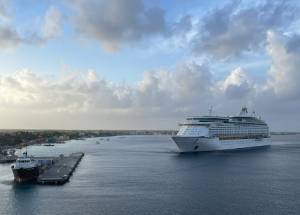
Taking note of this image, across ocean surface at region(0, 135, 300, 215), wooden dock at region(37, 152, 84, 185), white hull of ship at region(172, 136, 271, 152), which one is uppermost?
white hull of ship at region(172, 136, 271, 152)

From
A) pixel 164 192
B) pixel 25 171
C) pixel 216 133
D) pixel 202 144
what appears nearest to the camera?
pixel 164 192

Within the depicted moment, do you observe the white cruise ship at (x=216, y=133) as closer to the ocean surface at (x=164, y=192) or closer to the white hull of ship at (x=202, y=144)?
the white hull of ship at (x=202, y=144)

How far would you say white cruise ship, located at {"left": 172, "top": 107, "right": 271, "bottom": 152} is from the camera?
107 m

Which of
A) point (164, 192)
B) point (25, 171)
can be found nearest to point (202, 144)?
point (25, 171)

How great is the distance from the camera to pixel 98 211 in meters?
43.8

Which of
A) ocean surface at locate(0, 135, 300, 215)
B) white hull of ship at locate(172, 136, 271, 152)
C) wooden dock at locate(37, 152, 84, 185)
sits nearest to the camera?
ocean surface at locate(0, 135, 300, 215)

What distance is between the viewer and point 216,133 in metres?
113

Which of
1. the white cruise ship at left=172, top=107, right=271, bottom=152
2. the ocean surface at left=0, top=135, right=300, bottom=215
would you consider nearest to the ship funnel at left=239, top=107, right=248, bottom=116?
the white cruise ship at left=172, top=107, right=271, bottom=152

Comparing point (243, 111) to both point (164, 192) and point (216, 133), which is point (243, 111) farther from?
point (164, 192)

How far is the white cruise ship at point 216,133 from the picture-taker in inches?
4198

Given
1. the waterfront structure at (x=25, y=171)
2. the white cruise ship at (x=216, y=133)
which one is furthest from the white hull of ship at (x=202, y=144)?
the waterfront structure at (x=25, y=171)

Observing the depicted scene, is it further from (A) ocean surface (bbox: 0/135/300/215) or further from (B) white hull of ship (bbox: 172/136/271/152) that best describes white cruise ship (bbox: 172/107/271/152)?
(A) ocean surface (bbox: 0/135/300/215)

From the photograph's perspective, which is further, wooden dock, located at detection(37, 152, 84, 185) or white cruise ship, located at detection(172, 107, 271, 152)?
white cruise ship, located at detection(172, 107, 271, 152)

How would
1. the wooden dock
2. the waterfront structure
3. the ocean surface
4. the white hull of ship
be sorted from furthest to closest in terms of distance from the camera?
the white hull of ship
the waterfront structure
the wooden dock
the ocean surface
